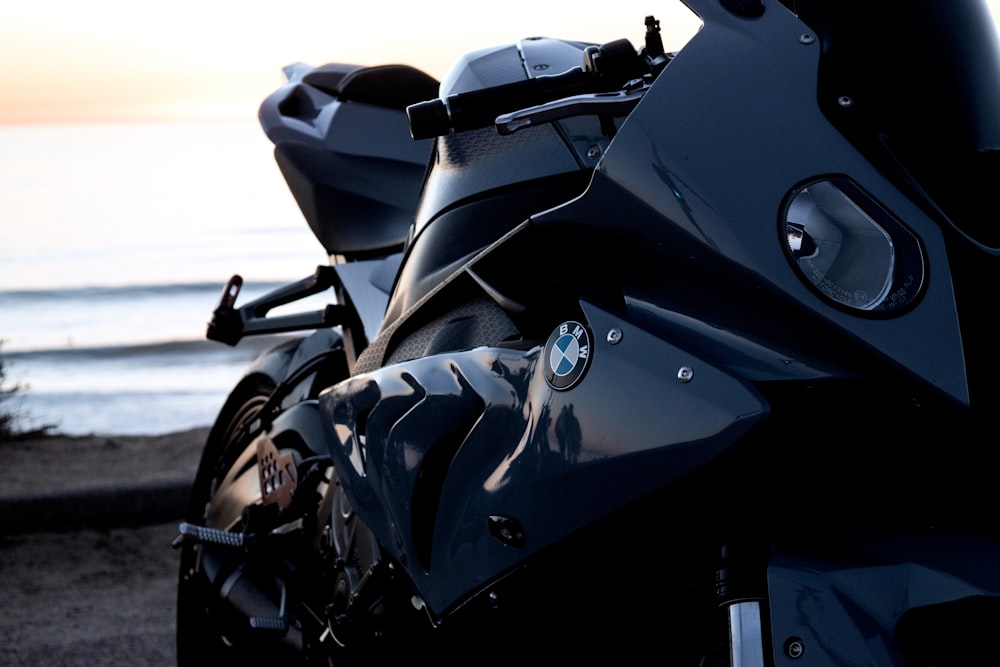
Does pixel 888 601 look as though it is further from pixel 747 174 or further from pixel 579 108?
pixel 579 108

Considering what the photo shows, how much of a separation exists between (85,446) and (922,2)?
5614mm

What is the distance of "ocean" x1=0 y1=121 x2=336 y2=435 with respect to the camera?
10.0m

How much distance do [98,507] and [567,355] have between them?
3.82 m

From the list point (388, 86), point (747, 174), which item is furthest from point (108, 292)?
point (747, 174)

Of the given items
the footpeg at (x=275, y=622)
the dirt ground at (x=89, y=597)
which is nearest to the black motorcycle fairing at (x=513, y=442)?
the footpeg at (x=275, y=622)

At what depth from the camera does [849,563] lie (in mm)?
1218

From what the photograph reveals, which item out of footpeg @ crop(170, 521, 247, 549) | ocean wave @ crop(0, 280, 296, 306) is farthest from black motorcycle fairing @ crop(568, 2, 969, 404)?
ocean wave @ crop(0, 280, 296, 306)

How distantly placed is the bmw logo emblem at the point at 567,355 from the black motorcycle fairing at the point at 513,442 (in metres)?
0.01

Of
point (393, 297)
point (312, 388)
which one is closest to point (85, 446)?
point (312, 388)

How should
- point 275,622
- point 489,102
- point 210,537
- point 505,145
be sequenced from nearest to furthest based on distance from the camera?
1. point 489,102
2. point 505,145
3. point 275,622
4. point 210,537

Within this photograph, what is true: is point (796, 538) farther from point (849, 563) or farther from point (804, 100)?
point (804, 100)

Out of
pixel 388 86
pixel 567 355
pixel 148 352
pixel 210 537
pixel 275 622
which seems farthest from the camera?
pixel 148 352

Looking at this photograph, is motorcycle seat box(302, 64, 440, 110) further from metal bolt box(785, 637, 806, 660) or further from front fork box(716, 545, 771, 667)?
metal bolt box(785, 637, 806, 660)

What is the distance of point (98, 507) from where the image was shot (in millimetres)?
4832
